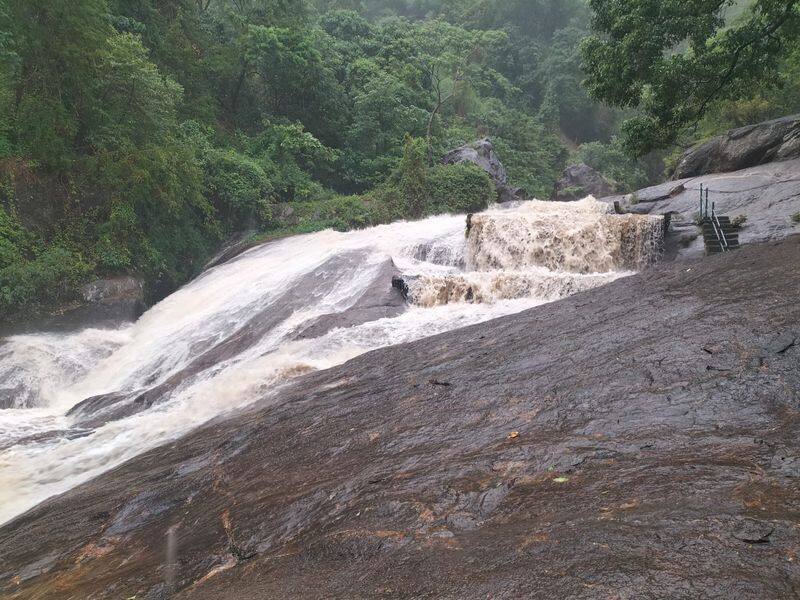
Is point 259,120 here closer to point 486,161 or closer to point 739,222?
point 486,161

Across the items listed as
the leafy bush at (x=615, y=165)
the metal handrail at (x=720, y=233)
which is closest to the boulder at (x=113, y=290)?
the metal handrail at (x=720, y=233)

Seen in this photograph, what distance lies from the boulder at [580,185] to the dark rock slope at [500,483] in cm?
2617

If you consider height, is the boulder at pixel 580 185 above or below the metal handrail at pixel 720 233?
above

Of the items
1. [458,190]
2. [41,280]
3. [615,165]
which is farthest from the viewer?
[615,165]

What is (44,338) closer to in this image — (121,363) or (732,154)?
(121,363)

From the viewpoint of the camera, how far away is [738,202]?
12734 mm

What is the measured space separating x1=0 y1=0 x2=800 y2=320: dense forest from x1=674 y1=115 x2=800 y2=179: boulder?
1.68m

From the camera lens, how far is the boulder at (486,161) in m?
27.5

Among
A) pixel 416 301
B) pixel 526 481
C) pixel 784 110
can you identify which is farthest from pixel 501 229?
pixel 784 110

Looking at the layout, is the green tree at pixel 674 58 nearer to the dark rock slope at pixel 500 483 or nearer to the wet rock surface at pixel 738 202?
the wet rock surface at pixel 738 202

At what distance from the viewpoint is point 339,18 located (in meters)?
34.4

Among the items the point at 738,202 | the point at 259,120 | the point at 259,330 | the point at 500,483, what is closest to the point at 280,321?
the point at 259,330

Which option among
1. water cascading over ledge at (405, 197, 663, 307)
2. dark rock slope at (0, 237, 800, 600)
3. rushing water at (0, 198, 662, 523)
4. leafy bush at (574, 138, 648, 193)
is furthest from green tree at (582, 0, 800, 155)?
leafy bush at (574, 138, 648, 193)

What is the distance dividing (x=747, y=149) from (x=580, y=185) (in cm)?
1600
